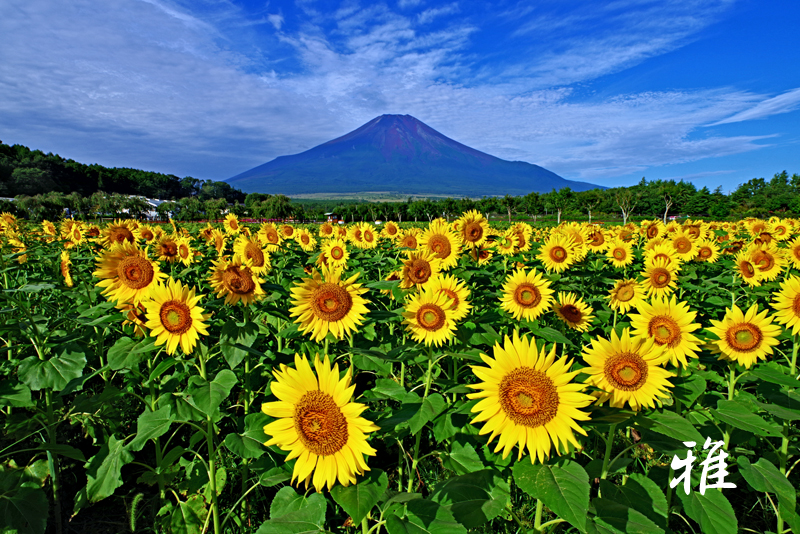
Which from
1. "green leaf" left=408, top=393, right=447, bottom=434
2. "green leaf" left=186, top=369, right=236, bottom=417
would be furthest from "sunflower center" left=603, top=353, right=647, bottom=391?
"green leaf" left=186, top=369, right=236, bottom=417

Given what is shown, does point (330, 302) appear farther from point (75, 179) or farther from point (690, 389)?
point (75, 179)

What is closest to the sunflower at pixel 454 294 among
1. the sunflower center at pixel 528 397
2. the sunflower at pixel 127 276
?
the sunflower center at pixel 528 397

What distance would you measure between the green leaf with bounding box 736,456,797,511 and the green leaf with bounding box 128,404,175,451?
345 cm

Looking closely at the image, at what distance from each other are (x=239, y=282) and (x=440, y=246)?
3033 mm

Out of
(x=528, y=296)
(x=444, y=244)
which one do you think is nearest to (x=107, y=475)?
(x=528, y=296)

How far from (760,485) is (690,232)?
875cm

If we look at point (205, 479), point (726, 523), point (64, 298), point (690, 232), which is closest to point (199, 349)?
point (205, 479)

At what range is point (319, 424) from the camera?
178cm

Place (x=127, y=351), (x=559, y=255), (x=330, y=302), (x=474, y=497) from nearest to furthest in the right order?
(x=474, y=497), (x=127, y=351), (x=330, y=302), (x=559, y=255)

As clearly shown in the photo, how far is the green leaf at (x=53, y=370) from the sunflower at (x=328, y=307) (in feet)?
5.08

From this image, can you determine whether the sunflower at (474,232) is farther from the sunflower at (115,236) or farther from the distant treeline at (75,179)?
the distant treeline at (75,179)

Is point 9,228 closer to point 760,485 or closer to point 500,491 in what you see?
point 500,491

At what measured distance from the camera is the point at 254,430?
89.8 inches

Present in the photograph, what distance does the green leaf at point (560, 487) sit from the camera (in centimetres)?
150
